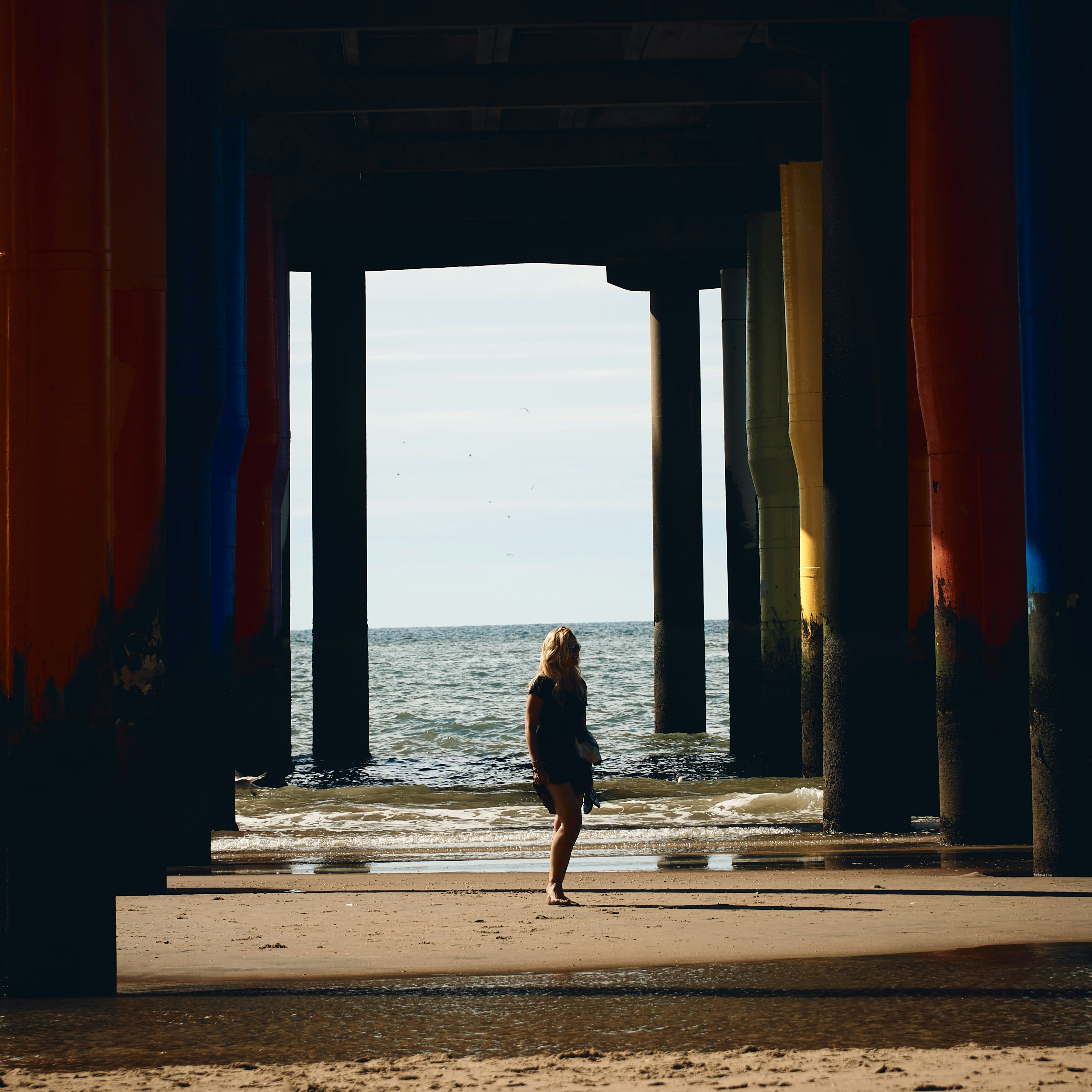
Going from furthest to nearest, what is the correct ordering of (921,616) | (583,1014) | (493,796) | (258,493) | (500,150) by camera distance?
1. (500,150)
2. (258,493)
3. (493,796)
4. (921,616)
5. (583,1014)

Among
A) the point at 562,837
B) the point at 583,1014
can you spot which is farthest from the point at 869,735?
the point at 583,1014

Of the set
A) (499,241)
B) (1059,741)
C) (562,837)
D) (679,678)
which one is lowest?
(679,678)

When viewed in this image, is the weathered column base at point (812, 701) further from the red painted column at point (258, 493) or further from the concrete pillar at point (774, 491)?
the red painted column at point (258, 493)

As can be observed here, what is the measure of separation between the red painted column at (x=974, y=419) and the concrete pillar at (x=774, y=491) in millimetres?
8553

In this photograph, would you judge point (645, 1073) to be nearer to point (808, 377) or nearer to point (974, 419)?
point (974, 419)

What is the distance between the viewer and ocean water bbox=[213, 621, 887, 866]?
10.7 meters

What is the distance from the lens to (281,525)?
18.9 metres

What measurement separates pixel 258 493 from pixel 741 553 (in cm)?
847

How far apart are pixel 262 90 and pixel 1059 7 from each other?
8351 millimetres

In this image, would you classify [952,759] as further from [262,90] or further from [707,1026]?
[262,90]

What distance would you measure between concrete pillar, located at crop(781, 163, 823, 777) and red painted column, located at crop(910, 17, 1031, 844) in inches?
177

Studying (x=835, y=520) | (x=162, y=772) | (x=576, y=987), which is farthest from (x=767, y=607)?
(x=576, y=987)

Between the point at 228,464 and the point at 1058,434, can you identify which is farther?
the point at 228,464

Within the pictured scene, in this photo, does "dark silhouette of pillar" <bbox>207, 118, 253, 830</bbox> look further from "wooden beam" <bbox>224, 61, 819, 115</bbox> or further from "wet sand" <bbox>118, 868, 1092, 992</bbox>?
"wet sand" <bbox>118, 868, 1092, 992</bbox>
